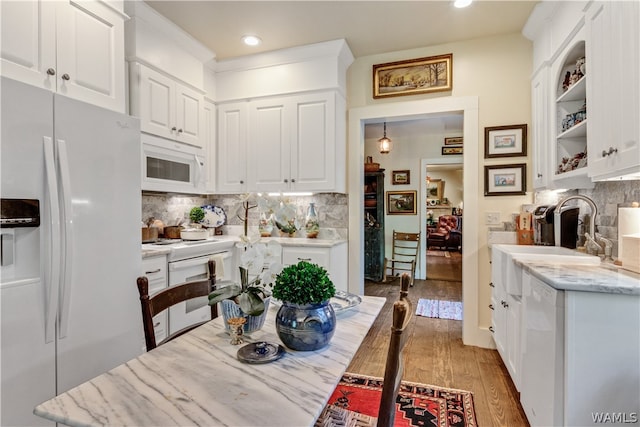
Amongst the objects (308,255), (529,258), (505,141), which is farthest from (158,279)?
(505,141)

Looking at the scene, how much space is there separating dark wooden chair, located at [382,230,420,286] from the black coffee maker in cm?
324

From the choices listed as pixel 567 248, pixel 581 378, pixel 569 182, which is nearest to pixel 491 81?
pixel 569 182

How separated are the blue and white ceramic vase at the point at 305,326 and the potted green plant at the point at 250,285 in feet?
0.32

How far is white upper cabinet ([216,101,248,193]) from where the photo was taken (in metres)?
3.48

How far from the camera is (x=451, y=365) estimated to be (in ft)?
8.54

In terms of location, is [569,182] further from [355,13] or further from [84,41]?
[84,41]

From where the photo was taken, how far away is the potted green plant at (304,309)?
949mm

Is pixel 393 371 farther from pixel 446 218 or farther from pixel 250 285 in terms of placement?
pixel 446 218

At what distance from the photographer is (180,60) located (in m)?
2.97

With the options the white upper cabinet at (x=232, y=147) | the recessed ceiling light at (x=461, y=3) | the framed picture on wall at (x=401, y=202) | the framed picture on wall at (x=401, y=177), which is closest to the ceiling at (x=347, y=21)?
the recessed ceiling light at (x=461, y=3)

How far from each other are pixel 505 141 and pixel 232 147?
2.70 m

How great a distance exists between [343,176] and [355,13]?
1433 mm

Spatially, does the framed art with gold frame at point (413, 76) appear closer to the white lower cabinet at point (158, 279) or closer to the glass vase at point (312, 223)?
the glass vase at point (312, 223)

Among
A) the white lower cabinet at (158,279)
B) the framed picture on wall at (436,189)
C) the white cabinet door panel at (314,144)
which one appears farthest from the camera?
the framed picture on wall at (436,189)
